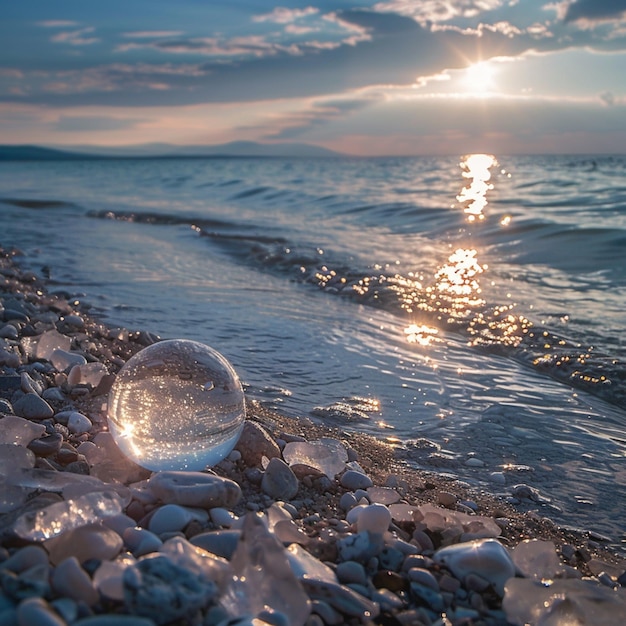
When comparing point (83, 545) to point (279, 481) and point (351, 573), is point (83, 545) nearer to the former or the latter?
point (351, 573)

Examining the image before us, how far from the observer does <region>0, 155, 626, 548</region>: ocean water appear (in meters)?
3.44

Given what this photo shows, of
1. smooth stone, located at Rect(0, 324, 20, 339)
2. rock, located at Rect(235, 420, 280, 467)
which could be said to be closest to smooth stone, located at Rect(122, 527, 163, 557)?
rock, located at Rect(235, 420, 280, 467)

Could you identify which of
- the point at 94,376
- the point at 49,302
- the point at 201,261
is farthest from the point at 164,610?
the point at 201,261

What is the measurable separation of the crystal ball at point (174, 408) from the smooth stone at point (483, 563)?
840 millimetres

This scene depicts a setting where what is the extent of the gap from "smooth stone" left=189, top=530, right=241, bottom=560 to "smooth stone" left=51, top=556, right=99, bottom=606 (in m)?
0.39

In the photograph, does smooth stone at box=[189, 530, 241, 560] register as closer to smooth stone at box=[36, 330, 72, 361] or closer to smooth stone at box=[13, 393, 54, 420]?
smooth stone at box=[13, 393, 54, 420]

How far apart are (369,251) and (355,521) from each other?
7.88m

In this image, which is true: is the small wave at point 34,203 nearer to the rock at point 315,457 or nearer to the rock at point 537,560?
the rock at point 315,457

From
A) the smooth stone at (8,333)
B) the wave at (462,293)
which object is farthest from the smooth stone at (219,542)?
the wave at (462,293)

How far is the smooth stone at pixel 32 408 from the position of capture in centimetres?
274

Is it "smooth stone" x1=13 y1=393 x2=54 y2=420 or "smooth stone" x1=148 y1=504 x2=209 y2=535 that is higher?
"smooth stone" x1=13 y1=393 x2=54 y2=420

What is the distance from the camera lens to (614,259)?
887 centimetres

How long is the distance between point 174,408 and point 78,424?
63 cm

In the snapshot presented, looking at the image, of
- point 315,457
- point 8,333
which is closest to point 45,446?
point 315,457
